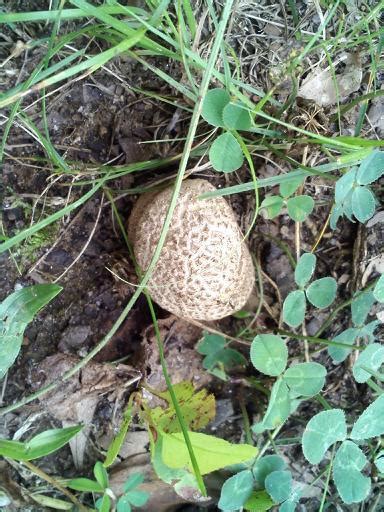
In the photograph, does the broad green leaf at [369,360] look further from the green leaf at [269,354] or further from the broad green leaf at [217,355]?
the broad green leaf at [217,355]

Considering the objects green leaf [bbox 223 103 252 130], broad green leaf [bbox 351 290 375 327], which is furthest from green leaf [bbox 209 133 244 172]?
broad green leaf [bbox 351 290 375 327]

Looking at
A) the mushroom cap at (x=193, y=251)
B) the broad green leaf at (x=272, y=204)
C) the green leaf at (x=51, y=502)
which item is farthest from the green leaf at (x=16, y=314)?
the broad green leaf at (x=272, y=204)

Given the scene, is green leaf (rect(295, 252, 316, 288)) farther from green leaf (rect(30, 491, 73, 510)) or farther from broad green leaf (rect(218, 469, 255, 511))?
green leaf (rect(30, 491, 73, 510))

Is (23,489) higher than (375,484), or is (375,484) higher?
(23,489)

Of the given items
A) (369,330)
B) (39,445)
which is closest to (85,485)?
(39,445)

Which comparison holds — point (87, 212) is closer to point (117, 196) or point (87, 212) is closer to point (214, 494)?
point (117, 196)

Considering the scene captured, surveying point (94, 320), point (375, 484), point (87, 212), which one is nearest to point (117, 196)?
point (87, 212)
